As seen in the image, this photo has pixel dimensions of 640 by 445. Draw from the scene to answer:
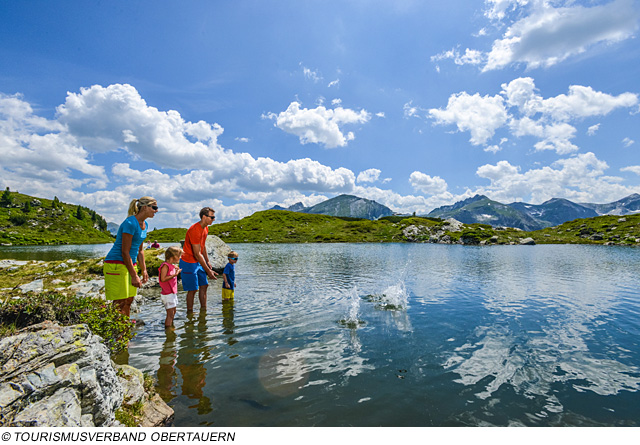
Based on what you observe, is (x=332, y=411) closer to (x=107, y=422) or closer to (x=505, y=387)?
(x=107, y=422)

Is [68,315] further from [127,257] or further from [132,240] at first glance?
[132,240]

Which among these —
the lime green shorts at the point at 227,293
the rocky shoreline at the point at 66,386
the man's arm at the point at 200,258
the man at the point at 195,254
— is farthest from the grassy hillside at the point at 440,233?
the rocky shoreline at the point at 66,386

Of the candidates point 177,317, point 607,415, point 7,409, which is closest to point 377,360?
point 607,415

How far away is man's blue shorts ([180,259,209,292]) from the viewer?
1305 cm

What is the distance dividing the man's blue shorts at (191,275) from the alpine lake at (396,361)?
151 centimetres

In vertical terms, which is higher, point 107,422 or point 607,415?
point 107,422

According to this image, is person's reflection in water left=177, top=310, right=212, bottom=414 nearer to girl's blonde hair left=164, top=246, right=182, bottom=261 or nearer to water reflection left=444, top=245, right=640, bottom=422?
girl's blonde hair left=164, top=246, right=182, bottom=261

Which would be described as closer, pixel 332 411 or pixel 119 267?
pixel 332 411

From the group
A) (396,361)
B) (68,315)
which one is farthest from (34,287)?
(396,361)

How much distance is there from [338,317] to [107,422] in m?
10.5

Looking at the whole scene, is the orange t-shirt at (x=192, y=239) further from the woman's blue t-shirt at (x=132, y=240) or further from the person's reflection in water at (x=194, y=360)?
the woman's blue t-shirt at (x=132, y=240)

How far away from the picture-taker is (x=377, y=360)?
9156 millimetres

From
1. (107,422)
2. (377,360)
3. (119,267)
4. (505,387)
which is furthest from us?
(377,360)
